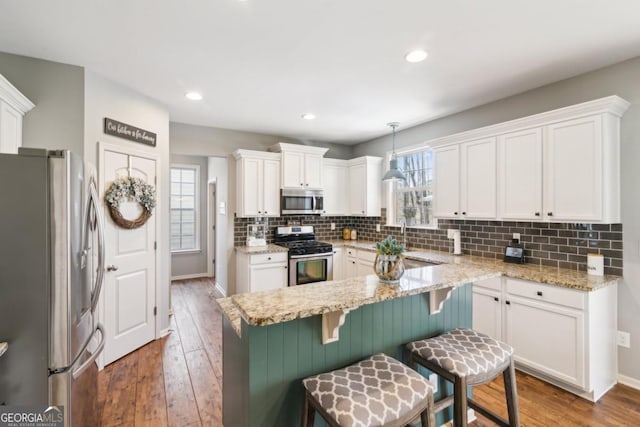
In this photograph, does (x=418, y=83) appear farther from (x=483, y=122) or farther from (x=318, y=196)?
(x=318, y=196)

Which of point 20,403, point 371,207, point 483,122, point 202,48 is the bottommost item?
point 20,403

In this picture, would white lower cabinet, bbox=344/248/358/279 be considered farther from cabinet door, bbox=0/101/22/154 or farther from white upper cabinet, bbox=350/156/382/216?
cabinet door, bbox=0/101/22/154

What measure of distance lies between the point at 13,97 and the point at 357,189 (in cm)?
413

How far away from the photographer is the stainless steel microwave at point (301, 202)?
184 inches

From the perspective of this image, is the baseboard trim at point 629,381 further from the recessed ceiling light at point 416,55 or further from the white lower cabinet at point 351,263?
the recessed ceiling light at point 416,55

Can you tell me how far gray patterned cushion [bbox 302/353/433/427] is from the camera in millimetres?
1173

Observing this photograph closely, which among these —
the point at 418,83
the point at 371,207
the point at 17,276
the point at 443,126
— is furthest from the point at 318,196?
the point at 17,276

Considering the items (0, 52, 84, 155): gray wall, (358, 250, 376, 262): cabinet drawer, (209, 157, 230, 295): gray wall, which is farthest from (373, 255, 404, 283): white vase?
(209, 157, 230, 295): gray wall

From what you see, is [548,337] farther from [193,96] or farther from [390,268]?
[193,96]

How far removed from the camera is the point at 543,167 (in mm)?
2680

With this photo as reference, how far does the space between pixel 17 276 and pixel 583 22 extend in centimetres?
344

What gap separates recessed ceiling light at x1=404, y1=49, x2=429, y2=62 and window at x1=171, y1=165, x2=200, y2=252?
17.0 feet

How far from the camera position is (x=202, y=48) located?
2.30 meters

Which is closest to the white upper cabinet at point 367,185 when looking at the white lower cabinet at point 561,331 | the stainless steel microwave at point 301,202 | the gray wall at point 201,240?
the stainless steel microwave at point 301,202
